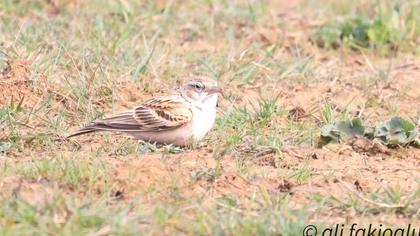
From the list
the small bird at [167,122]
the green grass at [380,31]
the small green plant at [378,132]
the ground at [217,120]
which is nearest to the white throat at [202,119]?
the small bird at [167,122]

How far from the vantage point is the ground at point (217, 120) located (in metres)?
7.01

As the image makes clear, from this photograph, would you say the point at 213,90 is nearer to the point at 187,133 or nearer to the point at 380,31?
the point at 187,133

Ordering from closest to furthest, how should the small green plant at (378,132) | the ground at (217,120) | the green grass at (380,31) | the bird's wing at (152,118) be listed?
the ground at (217,120), the bird's wing at (152,118), the small green plant at (378,132), the green grass at (380,31)

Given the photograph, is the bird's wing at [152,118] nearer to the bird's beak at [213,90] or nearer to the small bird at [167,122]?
the small bird at [167,122]

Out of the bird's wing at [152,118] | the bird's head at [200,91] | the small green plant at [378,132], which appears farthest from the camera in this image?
the bird's head at [200,91]

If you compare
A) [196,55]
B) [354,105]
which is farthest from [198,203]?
[196,55]

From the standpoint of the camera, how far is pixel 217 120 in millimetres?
9625

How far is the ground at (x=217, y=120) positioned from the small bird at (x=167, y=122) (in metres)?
0.13

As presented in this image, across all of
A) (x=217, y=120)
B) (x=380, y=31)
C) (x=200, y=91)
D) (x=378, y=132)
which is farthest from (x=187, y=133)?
(x=380, y=31)

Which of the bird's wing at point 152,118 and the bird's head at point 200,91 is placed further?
the bird's head at point 200,91

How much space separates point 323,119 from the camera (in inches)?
383

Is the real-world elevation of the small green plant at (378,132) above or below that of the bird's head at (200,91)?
below

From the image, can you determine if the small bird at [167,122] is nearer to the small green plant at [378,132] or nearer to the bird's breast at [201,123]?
the bird's breast at [201,123]

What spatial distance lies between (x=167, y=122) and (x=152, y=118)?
5.6 inches
